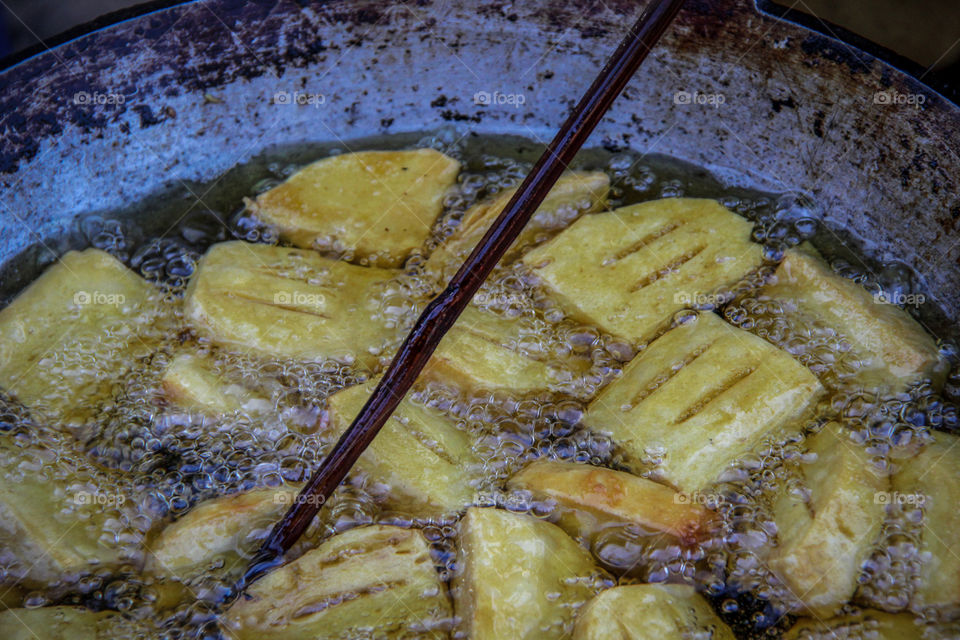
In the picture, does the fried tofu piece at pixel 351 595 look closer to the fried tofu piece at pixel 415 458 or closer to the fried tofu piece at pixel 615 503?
the fried tofu piece at pixel 415 458

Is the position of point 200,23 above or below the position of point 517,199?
below

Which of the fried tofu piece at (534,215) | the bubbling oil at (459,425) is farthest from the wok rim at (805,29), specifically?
the fried tofu piece at (534,215)

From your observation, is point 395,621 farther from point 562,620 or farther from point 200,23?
point 200,23

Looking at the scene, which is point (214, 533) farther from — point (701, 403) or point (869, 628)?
point (869, 628)

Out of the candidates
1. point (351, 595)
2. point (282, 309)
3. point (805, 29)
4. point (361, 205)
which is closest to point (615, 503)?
point (351, 595)

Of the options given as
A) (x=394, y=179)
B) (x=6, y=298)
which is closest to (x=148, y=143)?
(x=6, y=298)

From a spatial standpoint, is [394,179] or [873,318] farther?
[394,179]

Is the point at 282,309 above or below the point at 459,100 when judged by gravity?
below
